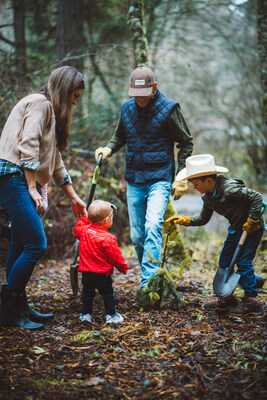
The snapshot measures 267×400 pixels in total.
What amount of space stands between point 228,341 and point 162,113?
2.30 m

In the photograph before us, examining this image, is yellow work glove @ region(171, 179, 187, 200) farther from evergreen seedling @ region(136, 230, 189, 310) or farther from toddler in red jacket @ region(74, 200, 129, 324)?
toddler in red jacket @ region(74, 200, 129, 324)

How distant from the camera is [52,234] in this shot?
612 centimetres

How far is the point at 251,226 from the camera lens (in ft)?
10.6

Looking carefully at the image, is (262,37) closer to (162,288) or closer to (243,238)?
(243,238)

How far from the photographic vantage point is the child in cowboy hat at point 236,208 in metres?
3.25

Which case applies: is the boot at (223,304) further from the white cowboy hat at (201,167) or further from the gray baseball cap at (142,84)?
the gray baseball cap at (142,84)

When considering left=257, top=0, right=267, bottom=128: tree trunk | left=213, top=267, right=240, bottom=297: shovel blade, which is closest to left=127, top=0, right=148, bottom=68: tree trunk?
left=257, top=0, right=267, bottom=128: tree trunk

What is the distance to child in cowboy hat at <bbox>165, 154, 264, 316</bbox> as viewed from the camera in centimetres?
325

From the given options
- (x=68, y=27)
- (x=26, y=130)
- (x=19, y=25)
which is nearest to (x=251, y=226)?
(x=26, y=130)

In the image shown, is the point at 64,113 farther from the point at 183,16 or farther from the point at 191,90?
the point at 191,90

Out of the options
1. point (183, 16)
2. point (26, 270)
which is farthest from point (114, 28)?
point (26, 270)

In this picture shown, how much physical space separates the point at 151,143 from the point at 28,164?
1.48 meters

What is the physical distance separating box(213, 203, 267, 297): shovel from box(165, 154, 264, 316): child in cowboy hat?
0.19 ft

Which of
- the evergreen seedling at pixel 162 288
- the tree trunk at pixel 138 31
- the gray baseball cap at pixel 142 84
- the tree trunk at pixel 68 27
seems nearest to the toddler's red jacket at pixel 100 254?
the evergreen seedling at pixel 162 288
